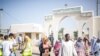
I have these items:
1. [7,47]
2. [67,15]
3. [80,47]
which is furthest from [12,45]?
[80,47]

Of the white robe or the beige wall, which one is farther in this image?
the beige wall

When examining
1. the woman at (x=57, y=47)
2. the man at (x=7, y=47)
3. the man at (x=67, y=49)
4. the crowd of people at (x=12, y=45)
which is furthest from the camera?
the woman at (x=57, y=47)

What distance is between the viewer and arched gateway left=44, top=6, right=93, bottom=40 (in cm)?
707

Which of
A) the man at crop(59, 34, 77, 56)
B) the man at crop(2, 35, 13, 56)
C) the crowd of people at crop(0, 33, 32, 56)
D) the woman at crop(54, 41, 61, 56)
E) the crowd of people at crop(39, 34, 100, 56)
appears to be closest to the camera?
the man at crop(59, 34, 77, 56)

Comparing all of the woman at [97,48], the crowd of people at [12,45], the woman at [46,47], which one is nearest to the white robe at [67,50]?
the woman at [46,47]

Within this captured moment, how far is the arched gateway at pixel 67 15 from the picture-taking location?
707 centimetres

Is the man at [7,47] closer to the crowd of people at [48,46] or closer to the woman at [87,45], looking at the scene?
the crowd of people at [48,46]

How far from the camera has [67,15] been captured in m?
7.50

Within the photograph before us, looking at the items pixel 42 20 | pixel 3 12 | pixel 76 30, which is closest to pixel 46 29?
pixel 42 20

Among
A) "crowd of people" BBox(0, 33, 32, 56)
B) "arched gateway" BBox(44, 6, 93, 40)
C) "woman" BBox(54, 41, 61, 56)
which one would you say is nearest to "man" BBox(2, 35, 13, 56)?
"crowd of people" BBox(0, 33, 32, 56)

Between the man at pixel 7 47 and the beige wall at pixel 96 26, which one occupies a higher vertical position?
the beige wall at pixel 96 26

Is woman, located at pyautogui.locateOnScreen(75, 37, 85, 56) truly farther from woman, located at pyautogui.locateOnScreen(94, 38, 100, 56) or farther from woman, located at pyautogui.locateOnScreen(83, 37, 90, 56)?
woman, located at pyautogui.locateOnScreen(94, 38, 100, 56)

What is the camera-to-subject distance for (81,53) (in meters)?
7.21

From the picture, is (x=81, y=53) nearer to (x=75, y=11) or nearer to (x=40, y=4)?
(x=75, y=11)
